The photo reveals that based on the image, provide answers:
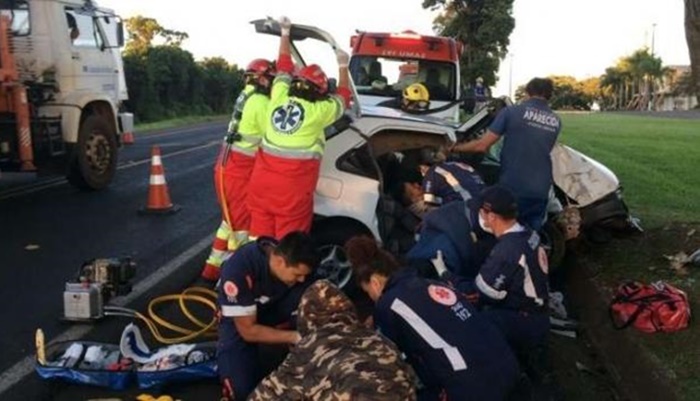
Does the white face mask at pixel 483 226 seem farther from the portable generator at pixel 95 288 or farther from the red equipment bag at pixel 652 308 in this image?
the portable generator at pixel 95 288

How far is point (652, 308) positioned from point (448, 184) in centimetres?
172

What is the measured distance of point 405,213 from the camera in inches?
254

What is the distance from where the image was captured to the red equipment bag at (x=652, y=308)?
5102 mm

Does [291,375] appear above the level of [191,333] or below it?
above

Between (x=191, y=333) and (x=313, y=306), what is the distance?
217 cm

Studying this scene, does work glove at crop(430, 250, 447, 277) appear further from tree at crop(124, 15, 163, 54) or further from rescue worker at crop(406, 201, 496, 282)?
tree at crop(124, 15, 163, 54)

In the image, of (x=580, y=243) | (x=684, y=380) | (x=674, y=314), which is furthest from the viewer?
(x=580, y=243)

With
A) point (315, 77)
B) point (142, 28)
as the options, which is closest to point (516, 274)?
point (315, 77)

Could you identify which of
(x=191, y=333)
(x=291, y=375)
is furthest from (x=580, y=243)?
(x=291, y=375)

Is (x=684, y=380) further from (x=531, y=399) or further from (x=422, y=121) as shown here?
(x=422, y=121)

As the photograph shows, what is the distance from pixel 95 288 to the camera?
5.35 meters

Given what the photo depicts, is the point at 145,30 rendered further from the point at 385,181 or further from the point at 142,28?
the point at 385,181

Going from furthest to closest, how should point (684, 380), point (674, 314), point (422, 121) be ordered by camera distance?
point (422, 121), point (674, 314), point (684, 380)

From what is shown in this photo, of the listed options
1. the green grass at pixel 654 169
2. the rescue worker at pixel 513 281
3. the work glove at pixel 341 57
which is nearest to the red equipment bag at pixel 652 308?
the rescue worker at pixel 513 281
